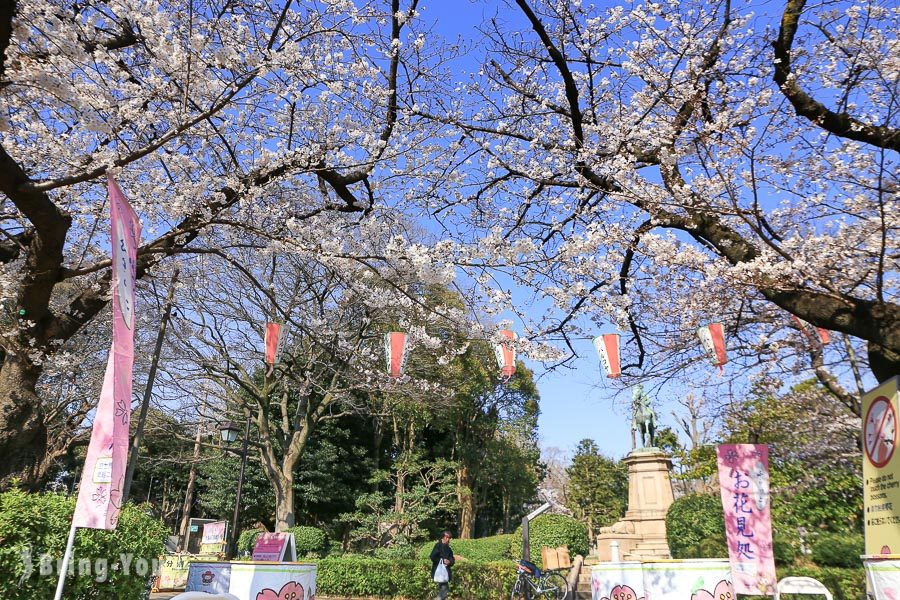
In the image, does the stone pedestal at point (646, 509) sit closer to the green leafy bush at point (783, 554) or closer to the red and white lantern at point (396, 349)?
the green leafy bush at point (783, 554)

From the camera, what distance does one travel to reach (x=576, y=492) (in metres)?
35.6

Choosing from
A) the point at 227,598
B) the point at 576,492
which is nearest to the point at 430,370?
the point at 227,598

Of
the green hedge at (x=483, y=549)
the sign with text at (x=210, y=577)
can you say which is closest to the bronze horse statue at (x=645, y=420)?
the green hedge at (x=483, y=549)

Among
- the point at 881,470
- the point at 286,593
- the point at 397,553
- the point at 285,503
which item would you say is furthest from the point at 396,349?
the point at 397,553

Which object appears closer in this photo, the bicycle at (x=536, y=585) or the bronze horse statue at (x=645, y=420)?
the bicycle at (x=536, y=585)

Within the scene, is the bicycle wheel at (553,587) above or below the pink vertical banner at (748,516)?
below

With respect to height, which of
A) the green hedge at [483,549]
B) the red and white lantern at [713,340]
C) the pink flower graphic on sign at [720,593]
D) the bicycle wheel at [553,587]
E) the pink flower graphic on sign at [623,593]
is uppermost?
the red and white lantern at [713,340]

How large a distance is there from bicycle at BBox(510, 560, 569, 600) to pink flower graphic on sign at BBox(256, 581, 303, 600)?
A: 4.94 m

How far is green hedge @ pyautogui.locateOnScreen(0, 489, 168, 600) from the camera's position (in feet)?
12.6

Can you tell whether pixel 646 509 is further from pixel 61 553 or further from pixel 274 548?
pixel 61 553

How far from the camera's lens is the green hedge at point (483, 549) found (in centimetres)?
1639

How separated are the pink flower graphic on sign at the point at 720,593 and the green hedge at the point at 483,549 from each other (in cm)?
1084

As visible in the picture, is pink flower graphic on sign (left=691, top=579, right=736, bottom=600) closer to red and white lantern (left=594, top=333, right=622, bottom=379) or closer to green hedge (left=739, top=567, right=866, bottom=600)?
green hedge (left=739, top=567, right=866, bottom=600)

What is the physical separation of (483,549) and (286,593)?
1289 cm
